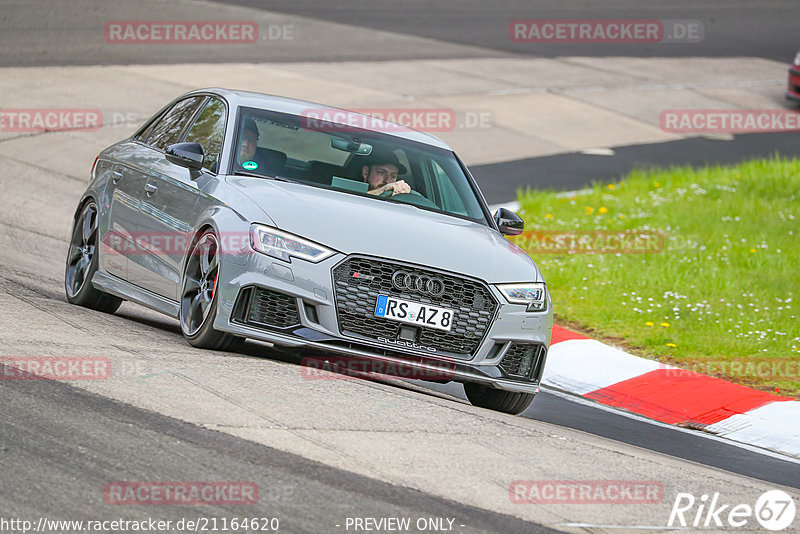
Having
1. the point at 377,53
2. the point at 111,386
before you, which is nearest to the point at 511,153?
the point at 377,53

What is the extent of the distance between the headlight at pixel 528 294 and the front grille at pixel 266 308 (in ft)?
4.07

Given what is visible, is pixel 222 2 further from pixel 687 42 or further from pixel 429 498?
pixel 429 498

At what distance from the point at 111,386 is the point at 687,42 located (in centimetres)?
2809

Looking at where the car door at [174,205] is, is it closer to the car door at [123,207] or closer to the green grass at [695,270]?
the car door at [123,207]

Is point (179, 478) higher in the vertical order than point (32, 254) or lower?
higher

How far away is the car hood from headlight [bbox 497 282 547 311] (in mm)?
48

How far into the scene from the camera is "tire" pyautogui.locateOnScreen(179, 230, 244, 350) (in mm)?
7250

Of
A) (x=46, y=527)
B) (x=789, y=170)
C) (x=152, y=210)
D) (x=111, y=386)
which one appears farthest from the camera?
(x=789, y=170)

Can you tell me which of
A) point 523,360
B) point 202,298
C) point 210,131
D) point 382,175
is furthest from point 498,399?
point 210,131

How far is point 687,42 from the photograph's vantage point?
3216cm

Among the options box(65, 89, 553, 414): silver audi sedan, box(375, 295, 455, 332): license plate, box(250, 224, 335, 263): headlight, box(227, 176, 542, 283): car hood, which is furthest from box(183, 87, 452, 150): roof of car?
box(375, 295, 455, 332): license plate

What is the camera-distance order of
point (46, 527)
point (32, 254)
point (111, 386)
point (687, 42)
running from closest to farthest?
point (46, 527), point (111, 386), point (32, 254), point (687, 42)

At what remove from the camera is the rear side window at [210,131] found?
26.8 ft

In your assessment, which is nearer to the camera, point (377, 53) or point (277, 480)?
point (277, 480)
